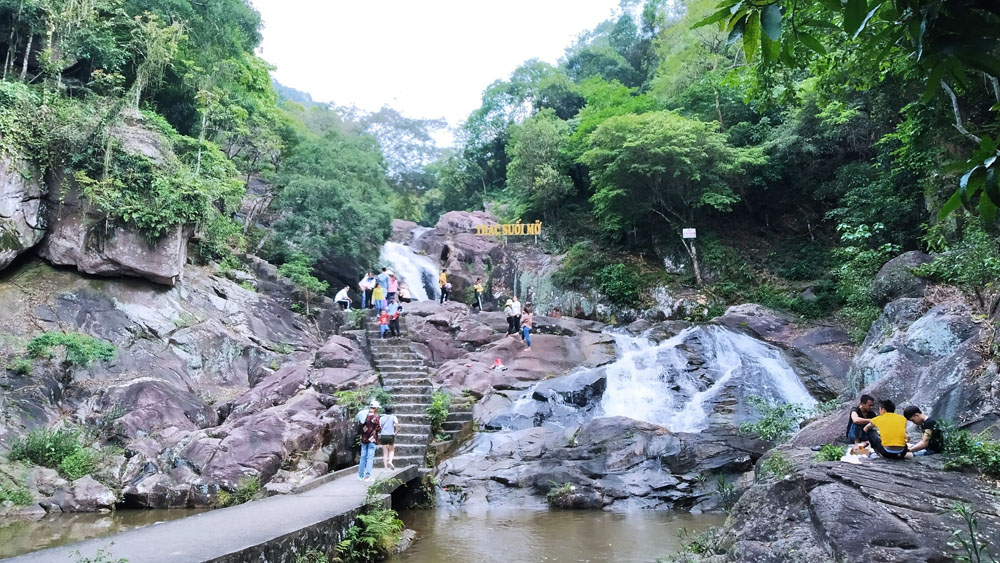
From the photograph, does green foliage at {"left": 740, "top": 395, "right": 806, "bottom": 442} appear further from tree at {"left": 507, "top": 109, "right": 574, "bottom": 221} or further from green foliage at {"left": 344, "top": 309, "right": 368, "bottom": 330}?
tree at {"left": 507, "top": 109, "right": 574, "bottom": 221}

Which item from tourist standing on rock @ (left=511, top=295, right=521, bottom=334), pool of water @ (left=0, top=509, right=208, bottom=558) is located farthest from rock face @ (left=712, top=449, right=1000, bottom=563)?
tourist standing on rock @ (left=511, top=295, right=521, bottom=334)

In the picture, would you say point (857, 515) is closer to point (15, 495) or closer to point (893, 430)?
point (893, 430)

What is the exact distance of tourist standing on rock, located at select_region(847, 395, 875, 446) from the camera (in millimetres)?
6832

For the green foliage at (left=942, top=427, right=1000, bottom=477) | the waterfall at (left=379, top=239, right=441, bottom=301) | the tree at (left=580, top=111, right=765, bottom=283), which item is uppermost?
the tree at (left=580, top=111, right=765, bottom=283)

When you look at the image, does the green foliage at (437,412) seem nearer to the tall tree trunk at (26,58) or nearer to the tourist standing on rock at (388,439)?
the tourist standing on rock at (388,439)

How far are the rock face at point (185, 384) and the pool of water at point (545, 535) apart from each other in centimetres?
274

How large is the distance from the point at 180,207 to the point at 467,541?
12046mm

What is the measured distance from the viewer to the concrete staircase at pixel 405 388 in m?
10.6

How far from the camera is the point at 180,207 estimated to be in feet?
49.1

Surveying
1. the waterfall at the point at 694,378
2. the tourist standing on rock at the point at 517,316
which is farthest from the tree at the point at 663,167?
the tourist standing on rock at the point at 517,316

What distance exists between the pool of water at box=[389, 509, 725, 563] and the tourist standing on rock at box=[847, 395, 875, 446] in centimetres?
246

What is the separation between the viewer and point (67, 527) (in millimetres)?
8109

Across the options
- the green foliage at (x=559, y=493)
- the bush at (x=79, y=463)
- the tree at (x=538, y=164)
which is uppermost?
the tree at (x=538, y=164)

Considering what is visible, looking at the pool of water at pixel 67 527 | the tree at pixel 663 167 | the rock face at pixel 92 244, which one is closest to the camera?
the pool of water at pixel 67 527
